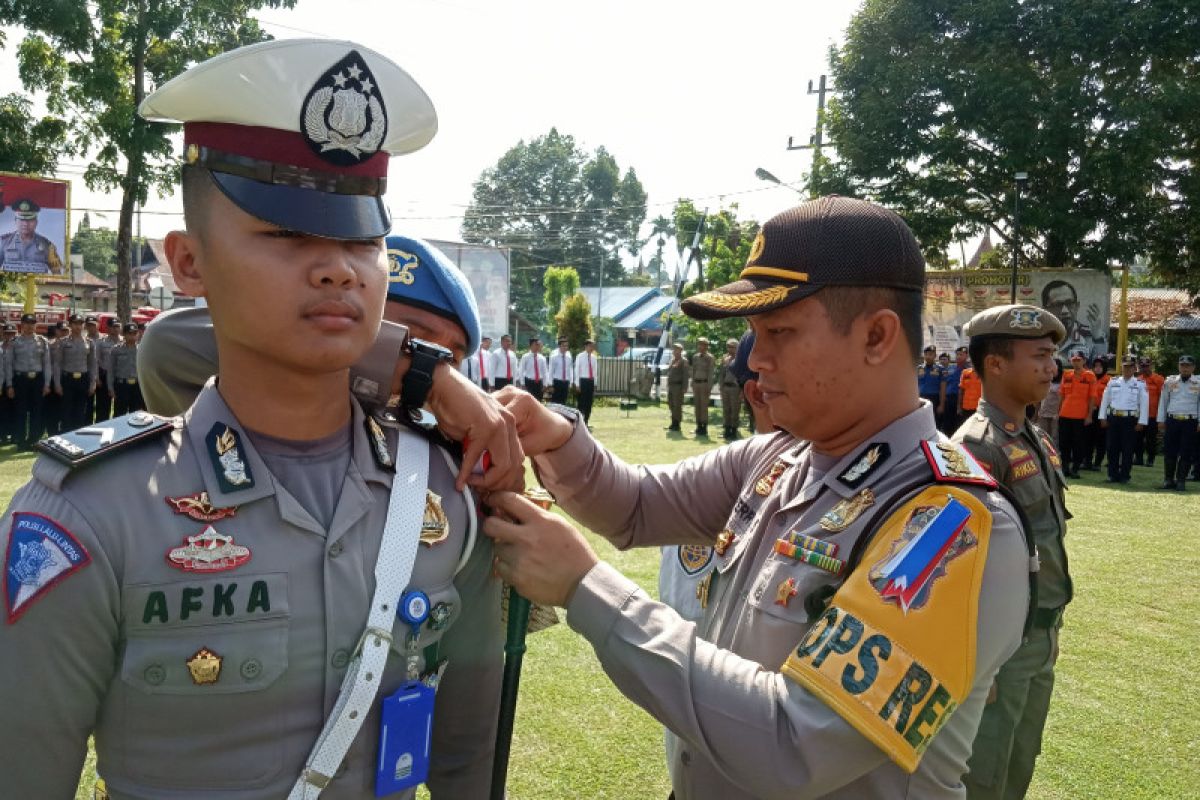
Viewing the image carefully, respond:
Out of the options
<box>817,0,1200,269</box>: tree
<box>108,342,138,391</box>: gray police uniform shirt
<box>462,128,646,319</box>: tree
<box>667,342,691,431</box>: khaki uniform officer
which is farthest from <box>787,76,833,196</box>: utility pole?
<box>462,128,646,319</box>: tree

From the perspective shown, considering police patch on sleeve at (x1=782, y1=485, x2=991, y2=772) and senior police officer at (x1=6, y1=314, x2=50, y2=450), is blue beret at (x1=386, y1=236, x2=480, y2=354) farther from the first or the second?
senior police officer at (x1=6, y1=314, x2=50, y2=450)

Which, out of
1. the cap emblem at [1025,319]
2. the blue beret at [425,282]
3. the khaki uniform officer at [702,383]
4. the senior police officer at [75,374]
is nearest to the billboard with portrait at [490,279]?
the khaki uniform officer at [702,383]

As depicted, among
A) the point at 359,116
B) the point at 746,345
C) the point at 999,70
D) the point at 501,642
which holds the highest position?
the point at 999,70

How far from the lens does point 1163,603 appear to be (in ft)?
23.9

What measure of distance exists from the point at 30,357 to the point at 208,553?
15.8 meters

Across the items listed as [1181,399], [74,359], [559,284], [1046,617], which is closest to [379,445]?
[1046,617]

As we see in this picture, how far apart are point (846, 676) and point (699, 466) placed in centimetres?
113

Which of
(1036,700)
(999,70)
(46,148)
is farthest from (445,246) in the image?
(1036,700)

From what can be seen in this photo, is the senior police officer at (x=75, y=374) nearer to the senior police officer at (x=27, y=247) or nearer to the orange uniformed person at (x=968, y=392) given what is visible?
the senior police officer at (x=27, y=247)

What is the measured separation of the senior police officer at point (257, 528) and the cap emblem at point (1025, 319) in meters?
3.52

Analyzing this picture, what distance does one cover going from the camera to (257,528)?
57.4 inches

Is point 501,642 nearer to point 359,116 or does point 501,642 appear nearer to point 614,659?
point 614,659

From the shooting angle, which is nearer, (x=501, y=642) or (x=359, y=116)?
(x=359, y=116)

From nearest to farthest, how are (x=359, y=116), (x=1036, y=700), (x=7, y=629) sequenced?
1. (x=7, y=629)
2. (x=359, y=116)
3. (x=1036, y=700)
